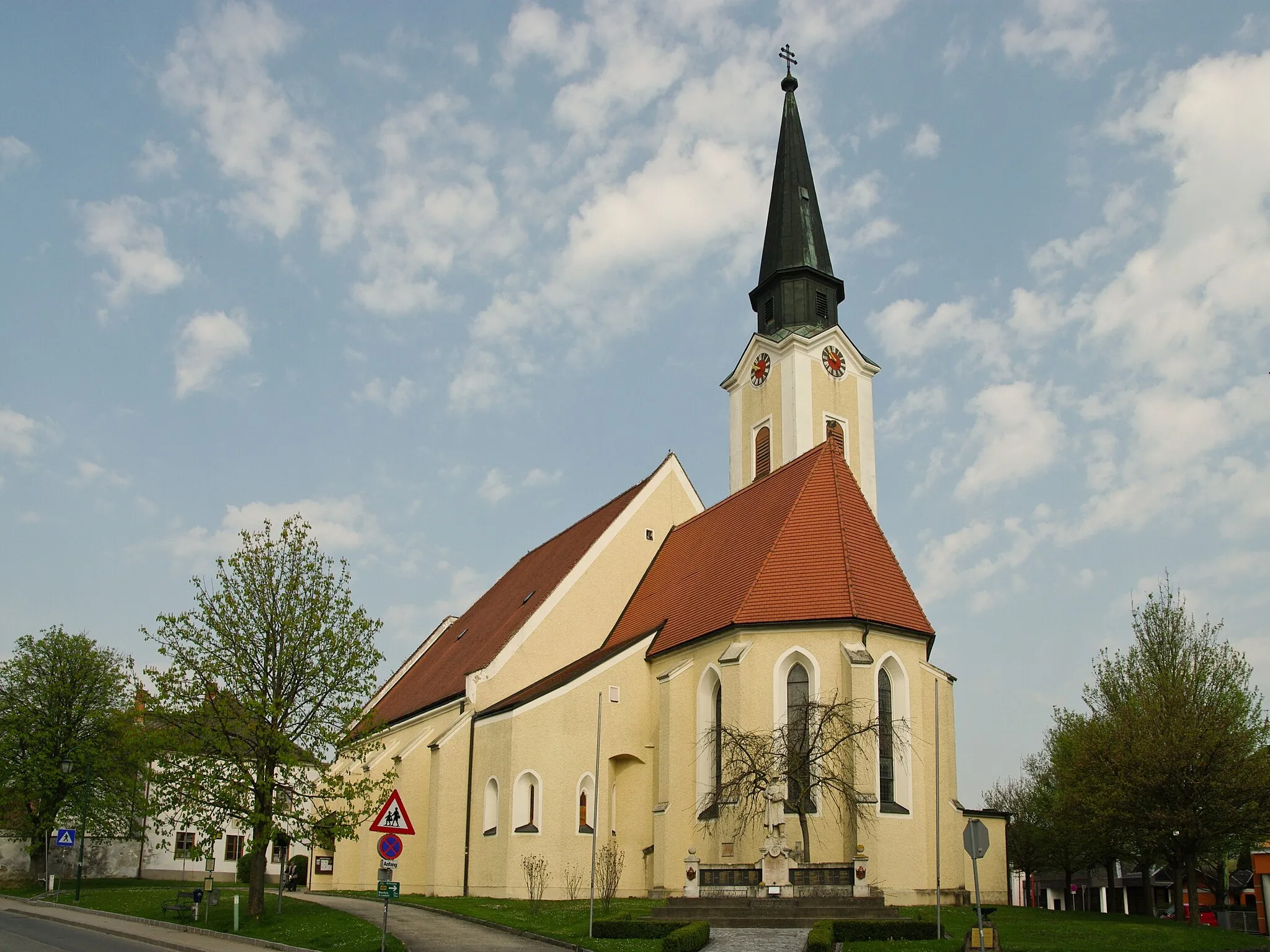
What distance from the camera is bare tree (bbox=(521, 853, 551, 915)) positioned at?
26000 mm

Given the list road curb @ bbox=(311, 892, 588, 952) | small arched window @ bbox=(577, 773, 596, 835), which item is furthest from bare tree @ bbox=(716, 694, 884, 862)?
road curb @ bbox=(311, 892, 588, 952)

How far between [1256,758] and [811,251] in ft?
70.1

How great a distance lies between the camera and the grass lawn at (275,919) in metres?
18.3

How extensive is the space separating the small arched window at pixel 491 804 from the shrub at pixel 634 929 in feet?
33.2

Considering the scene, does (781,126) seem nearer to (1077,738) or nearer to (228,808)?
(1077,738)

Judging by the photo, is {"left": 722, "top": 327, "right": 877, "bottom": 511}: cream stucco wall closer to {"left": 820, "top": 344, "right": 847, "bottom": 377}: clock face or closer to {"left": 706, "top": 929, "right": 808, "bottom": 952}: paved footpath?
{"left": 820, "top": 344, "right": 847, "bottom": 377}: clock face

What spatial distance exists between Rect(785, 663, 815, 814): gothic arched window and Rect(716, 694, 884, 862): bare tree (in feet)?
0.06

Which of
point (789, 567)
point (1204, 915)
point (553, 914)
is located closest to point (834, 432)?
point (789, 567)

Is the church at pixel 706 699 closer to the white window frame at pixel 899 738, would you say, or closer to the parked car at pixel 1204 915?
the white window frame at pixel 899 738

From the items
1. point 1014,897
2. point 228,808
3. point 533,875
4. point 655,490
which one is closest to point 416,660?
point 655,490

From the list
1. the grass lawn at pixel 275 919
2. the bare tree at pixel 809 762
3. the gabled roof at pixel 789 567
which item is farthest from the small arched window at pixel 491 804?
the bare tree at pixel 809 762

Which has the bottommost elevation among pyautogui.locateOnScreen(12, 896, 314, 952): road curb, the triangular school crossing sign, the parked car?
the parked car

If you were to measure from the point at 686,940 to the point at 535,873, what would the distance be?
1154 cm

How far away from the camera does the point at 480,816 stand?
2911 centimetres
